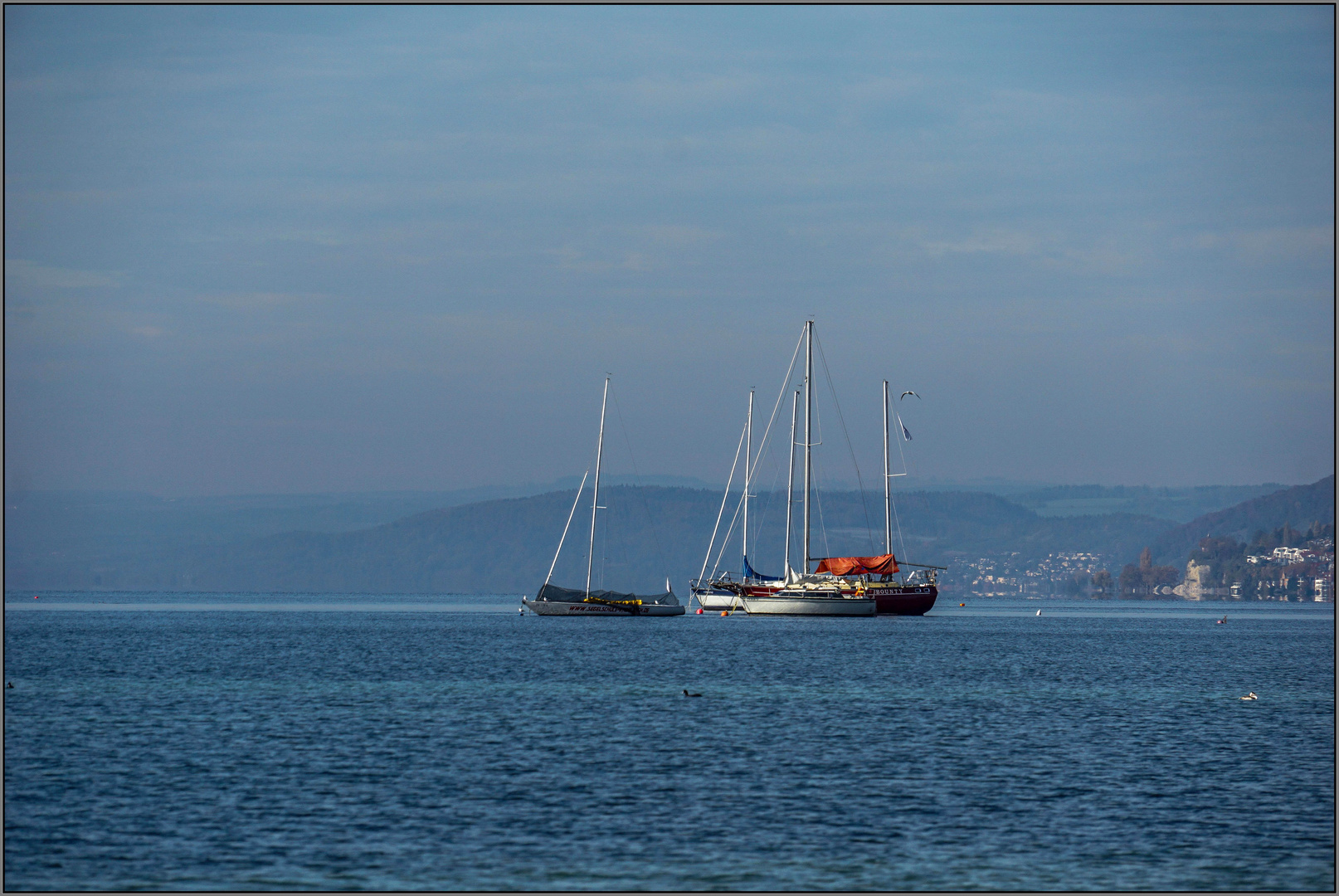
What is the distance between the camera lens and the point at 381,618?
17588 cm

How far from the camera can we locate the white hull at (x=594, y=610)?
133375 millimetres

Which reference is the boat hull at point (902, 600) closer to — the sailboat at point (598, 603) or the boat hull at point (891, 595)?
the boat hull at point (891, 595)

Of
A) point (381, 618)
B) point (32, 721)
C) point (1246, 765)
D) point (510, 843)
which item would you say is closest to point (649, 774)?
point (510, 843)

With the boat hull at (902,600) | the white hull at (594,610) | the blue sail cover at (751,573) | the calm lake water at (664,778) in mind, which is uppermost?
the blue sail cover at (751,573)

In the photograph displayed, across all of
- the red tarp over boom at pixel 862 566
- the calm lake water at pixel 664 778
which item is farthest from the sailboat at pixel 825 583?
the calm lake water at pixel 664 778

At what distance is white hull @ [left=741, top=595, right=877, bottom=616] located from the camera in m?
127

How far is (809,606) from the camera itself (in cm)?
12850

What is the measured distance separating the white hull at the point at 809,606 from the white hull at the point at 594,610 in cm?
963

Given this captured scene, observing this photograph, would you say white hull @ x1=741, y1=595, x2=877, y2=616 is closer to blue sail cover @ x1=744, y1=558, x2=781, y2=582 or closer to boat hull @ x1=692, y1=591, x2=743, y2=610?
blue sail cover @ x1=744, y1=558, x2=781, y2=582

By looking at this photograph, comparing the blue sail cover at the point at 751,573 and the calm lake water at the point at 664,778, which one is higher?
the blue sail cover at the point at 751,573

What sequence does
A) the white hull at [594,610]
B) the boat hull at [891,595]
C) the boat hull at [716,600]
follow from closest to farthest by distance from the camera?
the boat hull at [891,595]
the white hull at [594,610]
the boat hull at [716,600]

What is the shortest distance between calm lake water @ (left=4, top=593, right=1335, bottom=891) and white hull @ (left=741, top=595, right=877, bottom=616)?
53260mm

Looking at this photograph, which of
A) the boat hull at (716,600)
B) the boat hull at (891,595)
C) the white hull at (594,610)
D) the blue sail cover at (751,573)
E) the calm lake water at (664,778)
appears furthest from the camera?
the boat hull at (716,600)

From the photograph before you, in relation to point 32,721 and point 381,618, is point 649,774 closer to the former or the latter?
point 32,721
